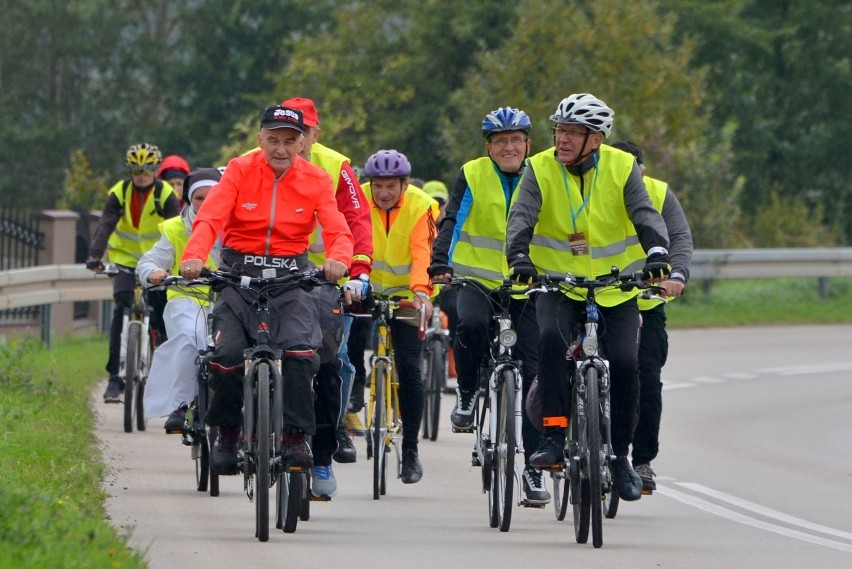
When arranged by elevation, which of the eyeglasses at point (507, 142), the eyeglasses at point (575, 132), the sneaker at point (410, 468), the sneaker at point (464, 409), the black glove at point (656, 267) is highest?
the eyeglasses at point (507, 142)

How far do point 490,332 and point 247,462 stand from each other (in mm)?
2004

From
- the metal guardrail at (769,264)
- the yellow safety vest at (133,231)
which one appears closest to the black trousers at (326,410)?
Result: the yellow safety vest at (133,231)

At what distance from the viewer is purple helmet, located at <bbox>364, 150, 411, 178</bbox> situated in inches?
449

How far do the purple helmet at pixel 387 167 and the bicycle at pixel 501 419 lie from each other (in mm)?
1483

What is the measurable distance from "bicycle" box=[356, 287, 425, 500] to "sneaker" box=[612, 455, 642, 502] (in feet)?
5.67

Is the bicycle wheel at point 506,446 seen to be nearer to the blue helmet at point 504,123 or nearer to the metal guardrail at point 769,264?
the blue helmet at point 504,123

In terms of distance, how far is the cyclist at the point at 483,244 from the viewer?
33.7 ft

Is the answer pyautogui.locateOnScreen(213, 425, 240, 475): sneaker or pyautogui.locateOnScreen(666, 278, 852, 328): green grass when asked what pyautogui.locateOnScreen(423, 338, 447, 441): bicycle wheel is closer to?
pyautogui.locateOnScreen(213, 425, 240, 475): sneaker

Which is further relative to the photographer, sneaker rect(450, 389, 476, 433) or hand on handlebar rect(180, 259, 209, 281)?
sneaker rect(450, 389, 476, 433)

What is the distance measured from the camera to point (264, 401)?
28.2 feet

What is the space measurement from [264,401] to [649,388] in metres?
2.35

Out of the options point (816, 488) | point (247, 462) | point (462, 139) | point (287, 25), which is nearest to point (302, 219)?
point (247, 462)

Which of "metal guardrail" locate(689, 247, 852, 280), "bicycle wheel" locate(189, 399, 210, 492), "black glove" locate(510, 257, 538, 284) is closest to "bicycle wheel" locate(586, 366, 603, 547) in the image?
"black glove" locate(510, 257, 538, 284)

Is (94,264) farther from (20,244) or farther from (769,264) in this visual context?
(769,264)
